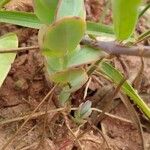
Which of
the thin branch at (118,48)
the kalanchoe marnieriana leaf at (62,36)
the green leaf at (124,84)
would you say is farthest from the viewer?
the green leaf at (124,84)

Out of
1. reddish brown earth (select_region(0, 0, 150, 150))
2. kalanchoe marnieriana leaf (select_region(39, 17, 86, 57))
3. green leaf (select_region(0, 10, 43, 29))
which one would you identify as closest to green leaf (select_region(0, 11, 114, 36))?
green leaf (select_region(0, 10, 43, 29))

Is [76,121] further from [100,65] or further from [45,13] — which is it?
[45,13]

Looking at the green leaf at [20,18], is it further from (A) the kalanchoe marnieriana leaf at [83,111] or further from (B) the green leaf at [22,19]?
(A) the kalanchoe marnieriana leaf at [83,111]

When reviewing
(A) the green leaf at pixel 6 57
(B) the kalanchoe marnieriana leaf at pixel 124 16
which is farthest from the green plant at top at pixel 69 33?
(A) the green leaf at pixel 6 57

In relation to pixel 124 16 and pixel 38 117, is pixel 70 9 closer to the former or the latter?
pixel 124 16

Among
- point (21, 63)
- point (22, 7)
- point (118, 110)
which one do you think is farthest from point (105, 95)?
point (22, 7)
